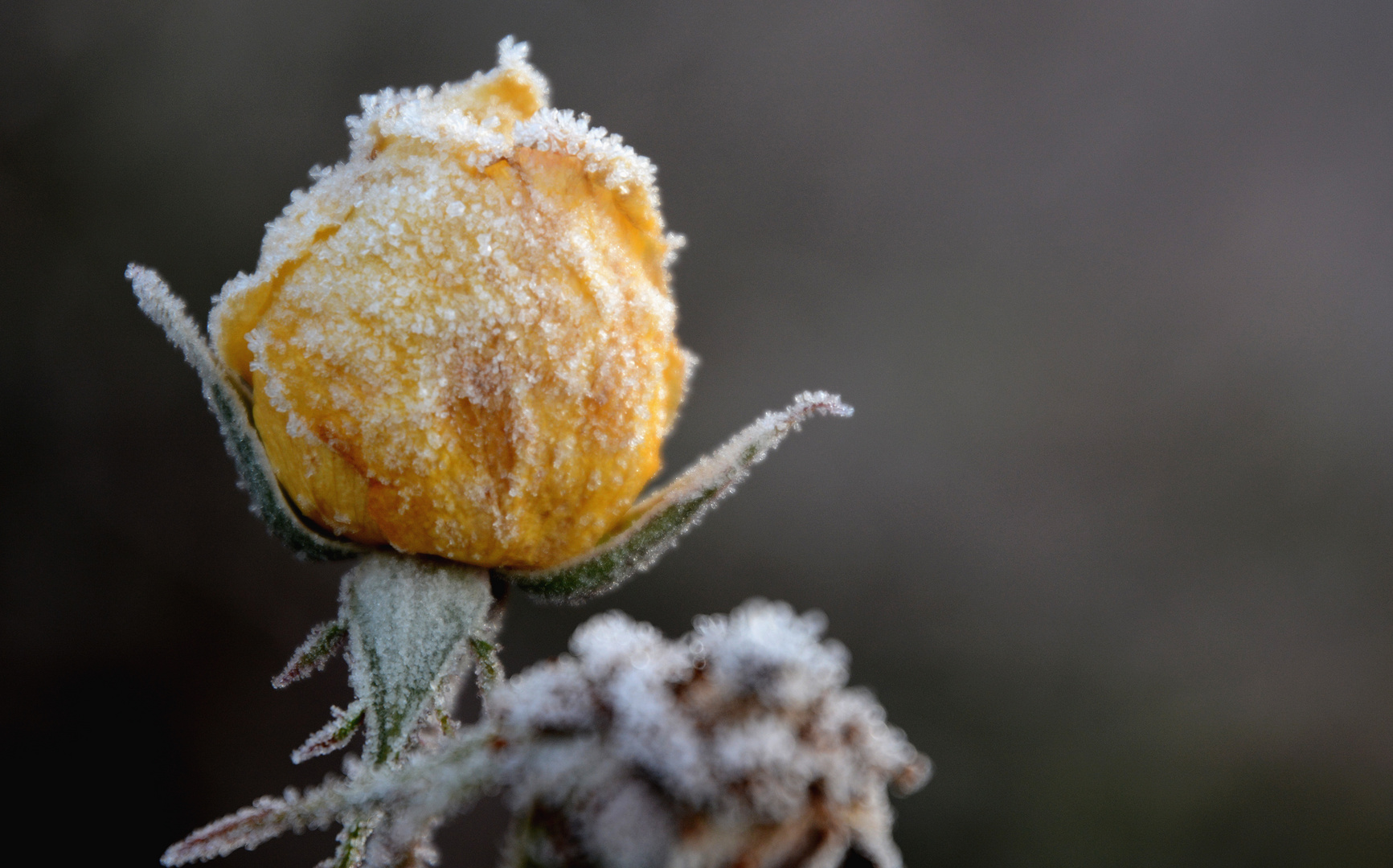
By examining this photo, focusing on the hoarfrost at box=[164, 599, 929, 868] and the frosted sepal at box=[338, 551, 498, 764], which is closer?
the hoarfrost at box=[164, 599, 929, 868]

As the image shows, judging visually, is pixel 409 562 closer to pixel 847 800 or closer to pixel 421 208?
pixel 421 208

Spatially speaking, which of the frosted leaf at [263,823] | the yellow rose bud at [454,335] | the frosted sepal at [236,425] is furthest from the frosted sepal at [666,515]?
the frosted leaf at [263,823]

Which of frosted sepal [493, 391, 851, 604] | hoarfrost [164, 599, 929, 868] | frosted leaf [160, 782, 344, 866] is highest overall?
frosted sepal [493, 391, 851, 604]

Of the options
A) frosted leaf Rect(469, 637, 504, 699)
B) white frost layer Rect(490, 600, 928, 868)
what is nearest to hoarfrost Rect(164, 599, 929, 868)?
white frost layer Rect(490, 600, 928, 868)

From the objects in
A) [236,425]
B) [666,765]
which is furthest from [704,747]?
[236,425]

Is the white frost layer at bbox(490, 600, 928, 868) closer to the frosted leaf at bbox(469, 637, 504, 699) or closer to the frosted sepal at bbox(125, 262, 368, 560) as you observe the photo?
the frosted leaf at bbox(469, 637, 504, 699)

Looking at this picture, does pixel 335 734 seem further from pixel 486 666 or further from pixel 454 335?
pixel 454 335

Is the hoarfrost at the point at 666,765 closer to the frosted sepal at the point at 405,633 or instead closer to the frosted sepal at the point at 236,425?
the frosted sepal at the point at 405,633
